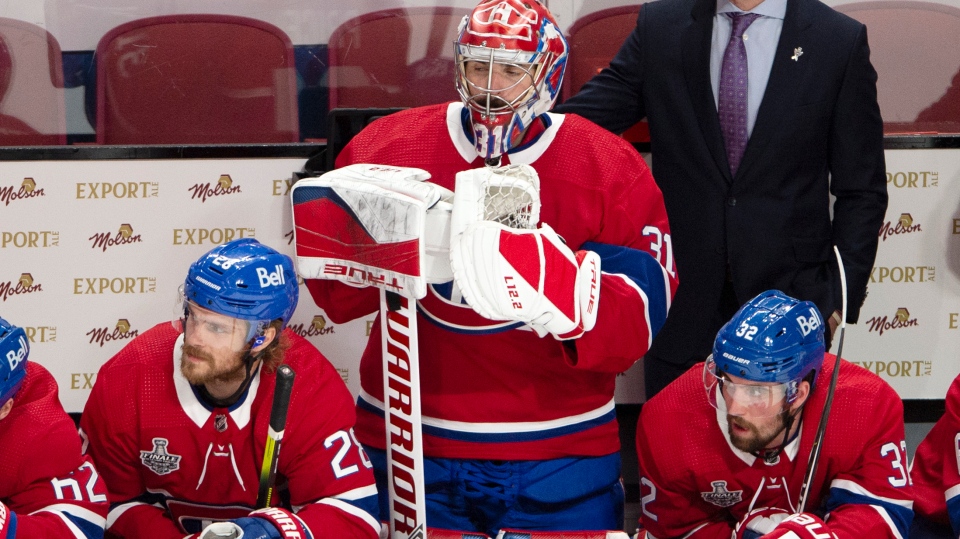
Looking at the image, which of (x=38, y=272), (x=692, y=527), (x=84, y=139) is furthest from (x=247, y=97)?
(x=692, y=527)

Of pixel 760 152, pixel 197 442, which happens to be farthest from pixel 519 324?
pixel 760 152

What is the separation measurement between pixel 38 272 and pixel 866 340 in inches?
90.8

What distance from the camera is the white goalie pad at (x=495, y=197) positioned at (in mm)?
2082

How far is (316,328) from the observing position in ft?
11.0

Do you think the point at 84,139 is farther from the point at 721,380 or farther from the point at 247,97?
the point at 721,380

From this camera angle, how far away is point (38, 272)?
3293 mm

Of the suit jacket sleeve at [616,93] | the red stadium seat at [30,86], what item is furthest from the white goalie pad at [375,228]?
the red stadium seat at [30,86]

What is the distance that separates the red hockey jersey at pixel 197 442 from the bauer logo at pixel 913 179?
1748 millimetres

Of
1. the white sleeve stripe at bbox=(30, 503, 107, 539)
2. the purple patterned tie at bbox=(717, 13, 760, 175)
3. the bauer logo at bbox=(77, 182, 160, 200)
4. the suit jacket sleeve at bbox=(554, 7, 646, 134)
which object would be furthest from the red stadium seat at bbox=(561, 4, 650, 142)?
the white sleeve stripe at bbox=(30, 503, 107, 539)

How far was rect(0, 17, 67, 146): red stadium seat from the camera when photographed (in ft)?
12.1

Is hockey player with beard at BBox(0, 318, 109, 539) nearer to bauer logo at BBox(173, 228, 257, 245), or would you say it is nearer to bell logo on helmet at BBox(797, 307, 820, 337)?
bauer logo at BBox(173, 228, 257, 245)

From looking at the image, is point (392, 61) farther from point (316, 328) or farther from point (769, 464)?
point (769, 464)

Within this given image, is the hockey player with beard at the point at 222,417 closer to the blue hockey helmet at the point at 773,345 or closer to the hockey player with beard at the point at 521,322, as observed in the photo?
the hockey player with beard at the point at 521,322

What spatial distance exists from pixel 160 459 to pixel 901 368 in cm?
209
